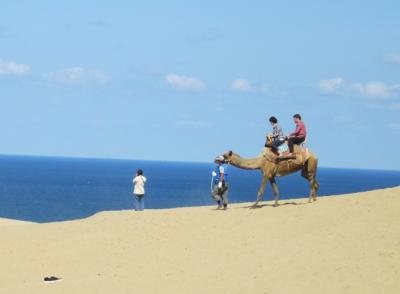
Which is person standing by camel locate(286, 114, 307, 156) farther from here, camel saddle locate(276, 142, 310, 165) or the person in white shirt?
the person in white shirt

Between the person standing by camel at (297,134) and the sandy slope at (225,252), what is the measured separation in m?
2.05

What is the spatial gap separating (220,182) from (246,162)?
4.74 feet

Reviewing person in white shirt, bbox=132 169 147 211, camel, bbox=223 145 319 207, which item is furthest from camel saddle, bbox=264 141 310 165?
person in white shirt, bbox=132 169 147 211

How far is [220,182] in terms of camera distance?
96.8ft

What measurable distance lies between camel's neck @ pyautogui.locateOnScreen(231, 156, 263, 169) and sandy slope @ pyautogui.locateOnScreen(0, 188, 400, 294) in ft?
4.78

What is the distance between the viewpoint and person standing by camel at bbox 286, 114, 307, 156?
27.5m

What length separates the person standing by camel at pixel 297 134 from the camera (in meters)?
27.5

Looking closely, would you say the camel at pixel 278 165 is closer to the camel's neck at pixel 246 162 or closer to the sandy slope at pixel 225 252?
the camel's neck at pixel 246 162

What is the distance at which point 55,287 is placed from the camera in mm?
21047

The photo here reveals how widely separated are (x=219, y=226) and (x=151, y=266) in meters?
3.98

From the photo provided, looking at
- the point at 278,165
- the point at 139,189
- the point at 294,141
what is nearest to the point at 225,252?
the point at 278,165

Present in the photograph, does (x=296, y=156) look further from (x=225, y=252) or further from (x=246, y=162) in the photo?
(x=225, y=252)

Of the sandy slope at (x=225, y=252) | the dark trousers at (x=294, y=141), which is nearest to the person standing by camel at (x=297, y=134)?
the dark trousers at (x=294, y=141)

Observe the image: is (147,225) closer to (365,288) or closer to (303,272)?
(303,272)
